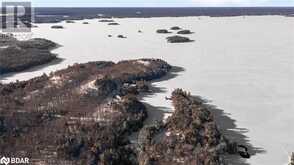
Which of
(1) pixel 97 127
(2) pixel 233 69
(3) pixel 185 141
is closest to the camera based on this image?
(3) pixel 185 141

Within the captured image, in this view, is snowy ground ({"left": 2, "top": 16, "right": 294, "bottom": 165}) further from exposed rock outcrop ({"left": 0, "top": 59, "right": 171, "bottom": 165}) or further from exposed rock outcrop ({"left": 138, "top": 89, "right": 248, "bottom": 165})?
exposed rock outcrop ({"left": 0, "top": 59, "right": 171, "bottom": 165})

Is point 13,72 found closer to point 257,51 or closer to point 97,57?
point 97,57

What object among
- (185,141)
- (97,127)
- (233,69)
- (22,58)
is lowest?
(185,141)

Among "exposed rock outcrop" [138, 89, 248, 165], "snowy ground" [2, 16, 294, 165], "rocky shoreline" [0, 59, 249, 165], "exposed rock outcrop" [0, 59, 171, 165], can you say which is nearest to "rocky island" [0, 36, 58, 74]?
"snowy ground" [2, 16, 294, 165]

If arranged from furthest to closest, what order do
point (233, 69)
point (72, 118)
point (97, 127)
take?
point (233, 69) → point (72, 118) → point (97, 127)

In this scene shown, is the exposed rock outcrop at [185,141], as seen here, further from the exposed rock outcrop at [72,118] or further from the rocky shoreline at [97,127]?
the exposed rock outcrop at [72,118]

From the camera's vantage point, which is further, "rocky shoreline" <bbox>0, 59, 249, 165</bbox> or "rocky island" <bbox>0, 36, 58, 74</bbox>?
"rocky island" <bbox>0, 36, 58, 74</bbox>

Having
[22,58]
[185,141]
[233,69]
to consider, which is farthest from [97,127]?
[22,58]

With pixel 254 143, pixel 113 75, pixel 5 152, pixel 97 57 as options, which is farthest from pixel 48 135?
pixel 97 57

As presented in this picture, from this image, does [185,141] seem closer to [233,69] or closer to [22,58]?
[233,69]

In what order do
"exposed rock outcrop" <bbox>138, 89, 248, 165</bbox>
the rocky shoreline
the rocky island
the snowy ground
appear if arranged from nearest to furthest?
"exposed rock outcrop" <bbox>138, 89, 248, 165</bbox> → the rocky shoreline → the snowy ground → the rocky island
